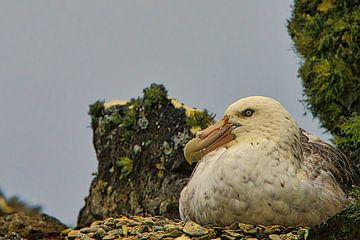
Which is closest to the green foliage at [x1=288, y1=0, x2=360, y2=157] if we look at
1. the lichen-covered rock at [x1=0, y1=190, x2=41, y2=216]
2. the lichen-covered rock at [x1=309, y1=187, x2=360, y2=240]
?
the lichen-covered rock at [x1=0, y1=190, x2=41, y2=216]

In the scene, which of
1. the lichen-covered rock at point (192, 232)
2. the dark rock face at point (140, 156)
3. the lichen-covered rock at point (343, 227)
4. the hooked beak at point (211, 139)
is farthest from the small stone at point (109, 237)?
the dark rock face at point (140, 156)

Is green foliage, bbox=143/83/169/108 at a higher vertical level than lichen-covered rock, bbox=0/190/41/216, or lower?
higher

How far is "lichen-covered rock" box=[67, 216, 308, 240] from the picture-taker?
4500 millimetres

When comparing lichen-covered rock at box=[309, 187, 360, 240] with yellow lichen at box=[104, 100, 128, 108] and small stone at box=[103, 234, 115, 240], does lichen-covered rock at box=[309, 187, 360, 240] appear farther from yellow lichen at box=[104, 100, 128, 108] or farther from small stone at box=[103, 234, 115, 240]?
yellow lichen at box=[104, 100, 128, 108]

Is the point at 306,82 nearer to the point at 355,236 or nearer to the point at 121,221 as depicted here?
the point at 121,221

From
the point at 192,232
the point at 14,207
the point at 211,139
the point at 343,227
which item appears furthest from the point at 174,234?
the point at 14,207

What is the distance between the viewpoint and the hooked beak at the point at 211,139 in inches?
200

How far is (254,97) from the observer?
505cm

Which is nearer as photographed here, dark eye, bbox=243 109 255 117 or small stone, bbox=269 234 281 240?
small stone, bbox=269 234 281 240

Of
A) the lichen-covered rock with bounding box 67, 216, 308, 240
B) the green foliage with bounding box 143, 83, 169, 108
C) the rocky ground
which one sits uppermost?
the green foliage with bounding box 143, 83, 169, 108

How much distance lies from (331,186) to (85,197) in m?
4.69

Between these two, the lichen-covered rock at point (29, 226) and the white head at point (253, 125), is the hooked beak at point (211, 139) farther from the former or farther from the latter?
the lichen-covered rock at point (29, 226)

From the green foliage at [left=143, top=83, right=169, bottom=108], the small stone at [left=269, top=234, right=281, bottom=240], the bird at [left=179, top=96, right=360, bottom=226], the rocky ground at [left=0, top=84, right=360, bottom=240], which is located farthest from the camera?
the green foliage at [left=143, top=83, right=169, bottom=108]

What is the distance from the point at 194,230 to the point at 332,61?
4119 mm
